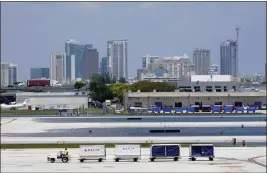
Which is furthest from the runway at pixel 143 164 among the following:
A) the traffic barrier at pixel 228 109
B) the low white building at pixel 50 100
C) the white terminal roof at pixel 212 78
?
the white terminal roof at pixel 212 78

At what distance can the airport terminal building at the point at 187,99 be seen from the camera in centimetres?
8046

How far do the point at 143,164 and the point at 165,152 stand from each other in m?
2.13

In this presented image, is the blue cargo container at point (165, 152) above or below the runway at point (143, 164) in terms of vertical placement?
above

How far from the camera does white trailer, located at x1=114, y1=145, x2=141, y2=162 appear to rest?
32.5 m

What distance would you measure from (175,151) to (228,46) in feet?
506

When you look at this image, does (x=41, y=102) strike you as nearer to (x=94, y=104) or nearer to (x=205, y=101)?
(x=94, y=104)

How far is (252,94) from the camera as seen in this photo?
76.6 m

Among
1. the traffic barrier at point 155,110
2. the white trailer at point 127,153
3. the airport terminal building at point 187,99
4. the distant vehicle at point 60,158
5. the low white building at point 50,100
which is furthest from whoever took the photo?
the low white building at point 50,100

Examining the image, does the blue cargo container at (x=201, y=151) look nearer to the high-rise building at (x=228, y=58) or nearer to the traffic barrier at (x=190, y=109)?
the traffic barrier at (x=190, y=109)

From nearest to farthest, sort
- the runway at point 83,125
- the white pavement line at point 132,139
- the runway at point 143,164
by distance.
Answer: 1. the runway at point 143,164
2. the white pavement line at point 132,139
3. the runway at point 83,125

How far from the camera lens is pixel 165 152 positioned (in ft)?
107

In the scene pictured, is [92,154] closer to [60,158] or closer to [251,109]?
[60,158]

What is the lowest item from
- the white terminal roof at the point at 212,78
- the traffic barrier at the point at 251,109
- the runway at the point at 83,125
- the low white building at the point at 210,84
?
the runway at the point at 83,125

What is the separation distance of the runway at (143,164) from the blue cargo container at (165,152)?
432 millimetres
